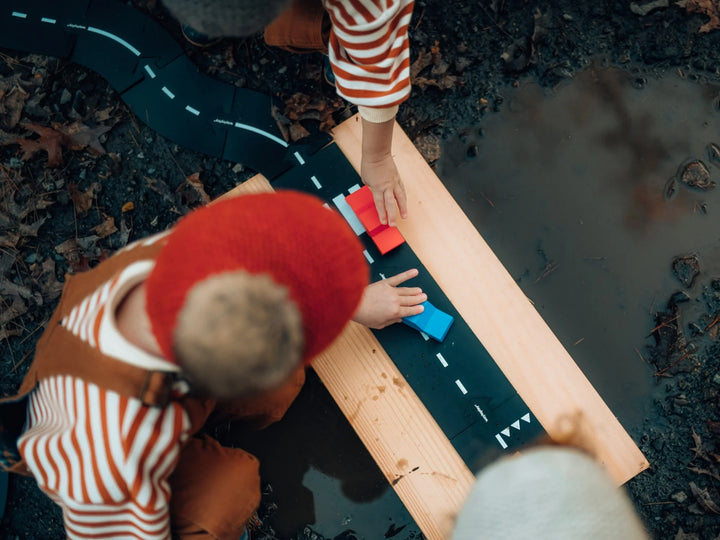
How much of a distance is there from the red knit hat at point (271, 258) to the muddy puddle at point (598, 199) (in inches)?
33.0

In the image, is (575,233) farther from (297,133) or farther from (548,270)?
(297,133)

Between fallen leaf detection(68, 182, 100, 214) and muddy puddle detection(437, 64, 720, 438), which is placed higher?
fallen leaf detection(68, 182, 100, 214)

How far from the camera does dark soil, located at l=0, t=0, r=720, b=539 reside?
135cm

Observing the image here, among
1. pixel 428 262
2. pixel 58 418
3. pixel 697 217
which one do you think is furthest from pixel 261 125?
pixel 697 217

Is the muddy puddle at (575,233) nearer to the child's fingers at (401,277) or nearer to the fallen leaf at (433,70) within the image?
the fallen leaf at (433,70)

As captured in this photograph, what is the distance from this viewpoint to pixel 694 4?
4.43 feet

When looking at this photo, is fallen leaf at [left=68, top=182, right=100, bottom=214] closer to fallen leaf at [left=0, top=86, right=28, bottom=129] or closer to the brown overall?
fallen leaf at [left=0, top=86, right=28, bottom=129]

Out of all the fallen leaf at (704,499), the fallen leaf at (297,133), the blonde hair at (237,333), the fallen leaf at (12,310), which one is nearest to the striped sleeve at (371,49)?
the fallen leaf at (297,133)

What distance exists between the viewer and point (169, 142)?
1.38 m

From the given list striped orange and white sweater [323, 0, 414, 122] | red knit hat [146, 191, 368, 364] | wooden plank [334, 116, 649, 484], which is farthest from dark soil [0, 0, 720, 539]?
red knit hat [146, 191, 368, 364]

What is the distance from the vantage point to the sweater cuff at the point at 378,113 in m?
1.03

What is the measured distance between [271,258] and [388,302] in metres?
0.66

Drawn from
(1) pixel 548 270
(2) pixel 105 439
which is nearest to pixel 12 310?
(2) pixel 105 439

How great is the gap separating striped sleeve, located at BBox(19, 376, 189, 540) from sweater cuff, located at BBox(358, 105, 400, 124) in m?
0.67
